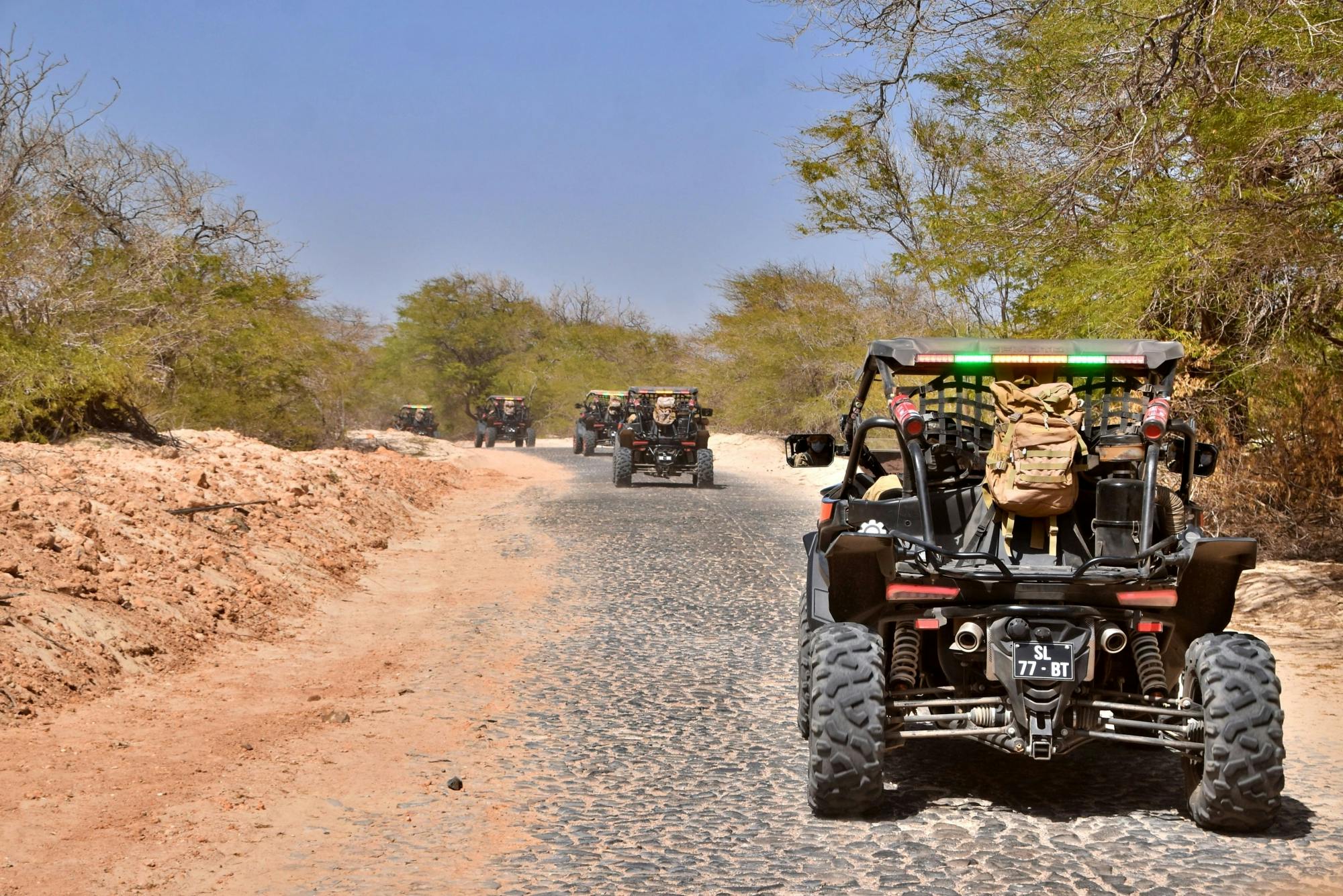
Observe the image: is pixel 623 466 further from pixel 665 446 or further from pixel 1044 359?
pixel 1044 359

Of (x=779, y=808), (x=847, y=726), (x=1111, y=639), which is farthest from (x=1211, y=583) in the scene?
(x=779, y=808)

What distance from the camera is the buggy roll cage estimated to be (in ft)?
17.2

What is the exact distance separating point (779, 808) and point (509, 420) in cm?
4611

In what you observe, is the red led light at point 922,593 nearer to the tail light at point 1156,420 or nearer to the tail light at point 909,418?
the tail light at point 909,418

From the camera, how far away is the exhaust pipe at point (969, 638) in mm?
5184

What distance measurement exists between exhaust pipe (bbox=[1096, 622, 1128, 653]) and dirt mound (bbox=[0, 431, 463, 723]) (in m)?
5.22

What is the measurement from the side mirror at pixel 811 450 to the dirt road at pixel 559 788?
1393 mm

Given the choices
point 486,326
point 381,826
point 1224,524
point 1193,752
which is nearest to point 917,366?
point 1193,752

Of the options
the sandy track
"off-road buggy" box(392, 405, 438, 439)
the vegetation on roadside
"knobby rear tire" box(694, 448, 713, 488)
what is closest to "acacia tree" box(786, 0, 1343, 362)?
the vegetation on roadside

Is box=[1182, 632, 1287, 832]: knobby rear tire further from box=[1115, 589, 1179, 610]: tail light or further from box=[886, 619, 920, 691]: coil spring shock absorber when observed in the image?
box=[886, 619, 920, 691]: coil spring shock absorber

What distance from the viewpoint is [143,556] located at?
397 inches

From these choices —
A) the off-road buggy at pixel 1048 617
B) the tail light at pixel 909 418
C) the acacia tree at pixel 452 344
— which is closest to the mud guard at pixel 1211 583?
the off-road buggy at pixel 1048 617

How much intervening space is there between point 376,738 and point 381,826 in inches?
59.3

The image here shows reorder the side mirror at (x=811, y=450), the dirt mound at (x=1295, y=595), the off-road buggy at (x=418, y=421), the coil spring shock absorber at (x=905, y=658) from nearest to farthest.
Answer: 1. the coil spring shock absorber at (x=905, y=658)
2. the side mirror at (x=811, y=450)
3. the dirt mound at (x=1295, y=595)
4. the off-road buggy at (x=418, y=421)
